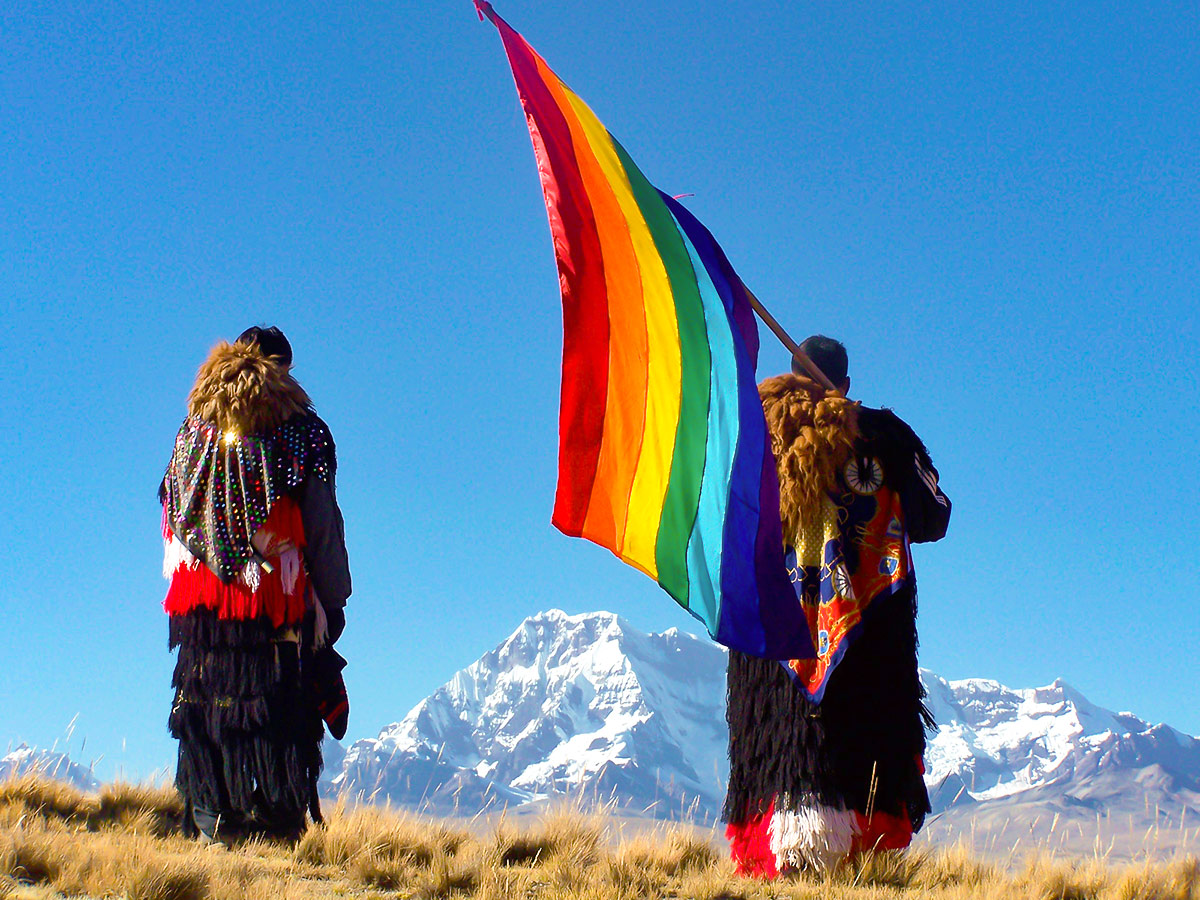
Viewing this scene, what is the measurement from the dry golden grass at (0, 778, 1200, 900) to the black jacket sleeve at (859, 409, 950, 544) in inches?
64.7

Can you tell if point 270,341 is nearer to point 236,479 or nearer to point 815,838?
point 236,479

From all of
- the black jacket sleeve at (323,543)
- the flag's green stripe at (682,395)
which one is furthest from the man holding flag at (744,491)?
the black jacket sleeve at (323,543)

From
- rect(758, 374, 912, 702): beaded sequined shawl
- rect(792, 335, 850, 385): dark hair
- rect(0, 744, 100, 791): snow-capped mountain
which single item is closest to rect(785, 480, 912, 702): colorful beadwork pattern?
rect(758, 374, 912, 702): beaded sequined shawl

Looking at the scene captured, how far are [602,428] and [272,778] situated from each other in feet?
9.17

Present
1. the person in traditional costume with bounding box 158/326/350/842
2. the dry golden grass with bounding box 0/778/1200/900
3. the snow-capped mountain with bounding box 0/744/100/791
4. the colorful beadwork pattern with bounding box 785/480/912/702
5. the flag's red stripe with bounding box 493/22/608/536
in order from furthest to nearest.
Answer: the snow-capped mountain with bounding box 0/744/100/791
the person in traditional costume with bounding box 158/326/350/842
the colorful beadwork pattern with bounding box 785/480/912/702
the flag's red stripe with bounding box 493/22/608/536
the dry golden grass with bounding box 0/778/1200/900

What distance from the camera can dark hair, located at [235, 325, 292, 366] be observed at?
6609 millimetres

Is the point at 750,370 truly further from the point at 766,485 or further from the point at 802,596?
the point at 802,596

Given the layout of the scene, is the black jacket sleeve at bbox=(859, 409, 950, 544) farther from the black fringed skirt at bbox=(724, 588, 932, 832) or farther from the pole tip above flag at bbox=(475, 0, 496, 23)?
the pole tip above flag at bbox=(475, 0, 496, 23)

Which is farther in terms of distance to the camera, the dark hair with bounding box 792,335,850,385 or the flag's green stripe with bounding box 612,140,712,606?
the dark hair with bounding box 792,335,850,385

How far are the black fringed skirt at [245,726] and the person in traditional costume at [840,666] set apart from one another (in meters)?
2.27

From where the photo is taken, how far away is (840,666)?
5918mm

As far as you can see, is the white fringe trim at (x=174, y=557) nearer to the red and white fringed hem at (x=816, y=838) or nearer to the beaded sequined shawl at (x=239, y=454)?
the beaded sequined shawl at (x=239, y=454)

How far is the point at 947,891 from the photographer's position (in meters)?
5.20

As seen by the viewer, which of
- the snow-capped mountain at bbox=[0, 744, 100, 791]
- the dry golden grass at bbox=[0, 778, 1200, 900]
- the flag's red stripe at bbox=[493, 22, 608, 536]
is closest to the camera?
the dry golden grass at bbox=[0, 778, 1200, 900]
